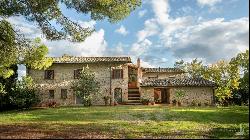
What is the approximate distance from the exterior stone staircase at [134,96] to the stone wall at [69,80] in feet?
2.37

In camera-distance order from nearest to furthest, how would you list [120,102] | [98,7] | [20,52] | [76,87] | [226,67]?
[98,7] < [20,52] < [76,87] < [120,102] < [226,67]

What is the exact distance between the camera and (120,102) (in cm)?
4422

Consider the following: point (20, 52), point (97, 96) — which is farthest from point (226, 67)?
point (20, 52)

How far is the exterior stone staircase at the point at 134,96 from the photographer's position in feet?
145

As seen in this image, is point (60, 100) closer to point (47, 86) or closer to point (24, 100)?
Answer: point (47, 86)

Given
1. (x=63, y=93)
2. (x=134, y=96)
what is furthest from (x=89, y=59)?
(x=134, y=96)

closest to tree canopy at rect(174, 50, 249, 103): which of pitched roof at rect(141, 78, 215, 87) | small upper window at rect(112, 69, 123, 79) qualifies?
pitched roof at rect(141, 78, 215, 87)

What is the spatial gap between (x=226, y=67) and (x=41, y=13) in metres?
36.9

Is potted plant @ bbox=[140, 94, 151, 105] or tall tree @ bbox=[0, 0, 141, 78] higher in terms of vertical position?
tall tree @ bbox=[0, 0, 141, 78]

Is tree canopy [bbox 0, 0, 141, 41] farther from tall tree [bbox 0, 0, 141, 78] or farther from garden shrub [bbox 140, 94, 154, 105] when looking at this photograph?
garden shrub [bbox 140, 94, 154, 105]

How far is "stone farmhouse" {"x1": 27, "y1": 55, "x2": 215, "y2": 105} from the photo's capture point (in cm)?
4416

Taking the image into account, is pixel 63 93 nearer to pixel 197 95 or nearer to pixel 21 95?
pixel 21 95

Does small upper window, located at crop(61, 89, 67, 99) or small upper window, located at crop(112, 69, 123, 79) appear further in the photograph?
small upper window, located at crop(61, 89, 67, 99)

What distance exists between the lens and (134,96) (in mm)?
45125
